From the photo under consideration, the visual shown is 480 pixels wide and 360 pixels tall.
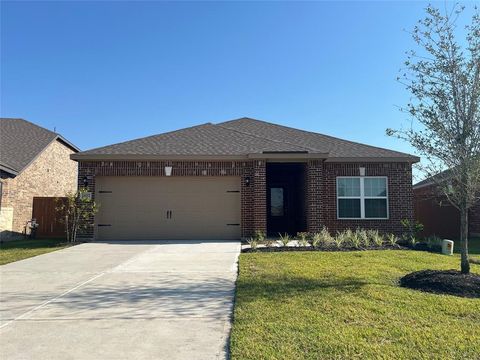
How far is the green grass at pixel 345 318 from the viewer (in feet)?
13.3

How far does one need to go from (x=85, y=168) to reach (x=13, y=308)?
31.0 feet

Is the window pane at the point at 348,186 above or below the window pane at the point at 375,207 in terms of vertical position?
above

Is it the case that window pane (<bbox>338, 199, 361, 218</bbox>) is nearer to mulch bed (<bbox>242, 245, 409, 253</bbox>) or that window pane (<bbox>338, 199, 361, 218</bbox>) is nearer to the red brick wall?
the red brick wall

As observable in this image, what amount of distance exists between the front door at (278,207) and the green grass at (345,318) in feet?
30.9

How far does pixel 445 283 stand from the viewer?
262 inches

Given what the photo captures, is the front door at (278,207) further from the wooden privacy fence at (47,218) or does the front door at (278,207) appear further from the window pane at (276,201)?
the wooden privacy fence at (47,218)

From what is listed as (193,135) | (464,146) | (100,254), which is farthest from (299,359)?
(193,135)

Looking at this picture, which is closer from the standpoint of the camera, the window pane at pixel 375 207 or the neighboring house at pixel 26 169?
the window pane at pixel 375 207

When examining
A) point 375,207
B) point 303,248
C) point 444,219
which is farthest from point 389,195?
point 444,219

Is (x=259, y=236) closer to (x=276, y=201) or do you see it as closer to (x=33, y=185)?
(x=276, y=201)

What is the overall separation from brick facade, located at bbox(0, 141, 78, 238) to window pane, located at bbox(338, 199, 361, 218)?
44.2 feet

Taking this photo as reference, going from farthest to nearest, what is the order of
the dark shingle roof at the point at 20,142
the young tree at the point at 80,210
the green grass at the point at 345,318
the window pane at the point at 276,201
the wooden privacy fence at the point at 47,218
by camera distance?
the window pane at the point at 276,201
the dark shingle roof at the point at 20,142
the wooden privacy fence at the point at 47,218
the young tree at the point at 80,210
the green grass at the point at 345,318

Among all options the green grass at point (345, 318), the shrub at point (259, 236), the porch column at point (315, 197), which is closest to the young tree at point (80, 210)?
the shrub at point (259, 236)

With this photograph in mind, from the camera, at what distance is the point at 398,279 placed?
748 cm
